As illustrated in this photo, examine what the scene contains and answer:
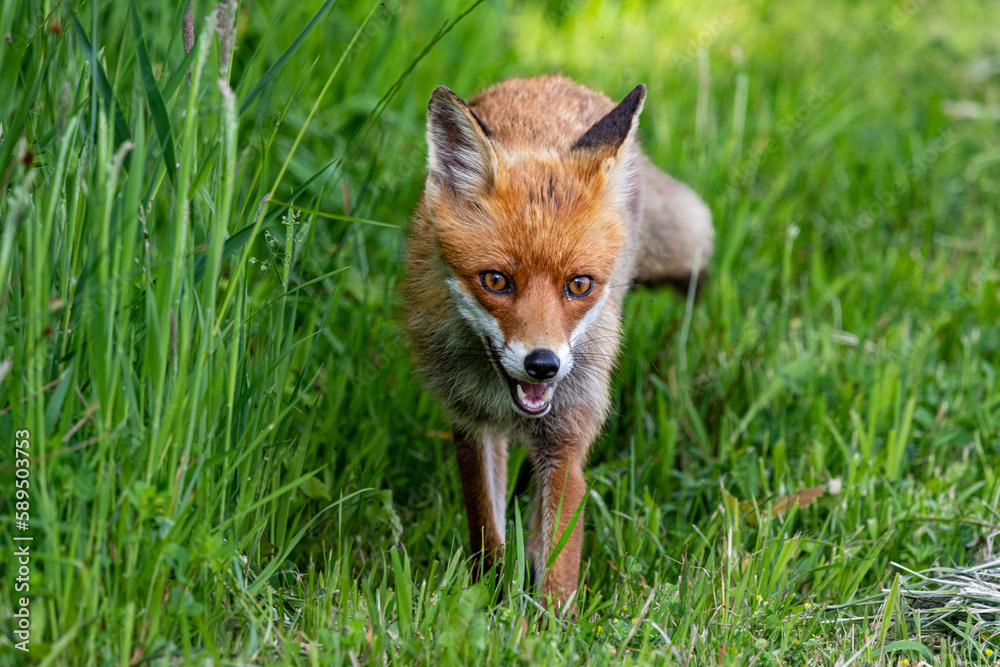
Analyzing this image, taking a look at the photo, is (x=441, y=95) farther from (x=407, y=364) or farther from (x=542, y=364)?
(x=407, y=364)

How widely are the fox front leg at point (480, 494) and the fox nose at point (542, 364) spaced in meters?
0.81

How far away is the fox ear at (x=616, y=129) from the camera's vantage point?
3.44 m

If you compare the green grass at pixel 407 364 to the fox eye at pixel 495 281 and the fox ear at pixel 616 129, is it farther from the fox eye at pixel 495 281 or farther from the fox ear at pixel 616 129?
the fox ear at pixel 616 129

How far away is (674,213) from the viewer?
4.90 meters

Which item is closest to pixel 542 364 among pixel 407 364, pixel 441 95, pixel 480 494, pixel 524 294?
pixel 524 294

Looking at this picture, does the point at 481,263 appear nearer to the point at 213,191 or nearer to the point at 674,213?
the point at 213,191

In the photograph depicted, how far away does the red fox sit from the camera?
313 centimetres

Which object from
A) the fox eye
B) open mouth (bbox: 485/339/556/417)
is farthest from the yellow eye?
open mouth (bbox: 485/339/556/417)

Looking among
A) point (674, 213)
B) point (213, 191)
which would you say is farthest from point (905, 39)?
point (213, 191)

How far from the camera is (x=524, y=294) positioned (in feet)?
10.2

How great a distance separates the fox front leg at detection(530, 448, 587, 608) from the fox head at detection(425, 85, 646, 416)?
0.47 meters

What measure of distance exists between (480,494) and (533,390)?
2.15 ft

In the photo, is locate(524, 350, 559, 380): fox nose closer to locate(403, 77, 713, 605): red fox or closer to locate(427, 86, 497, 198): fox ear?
locate(403, 77, 713, 605): red fox

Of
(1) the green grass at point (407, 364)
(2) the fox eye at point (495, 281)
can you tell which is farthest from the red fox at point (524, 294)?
(1) the green grass at point (407, 364)
